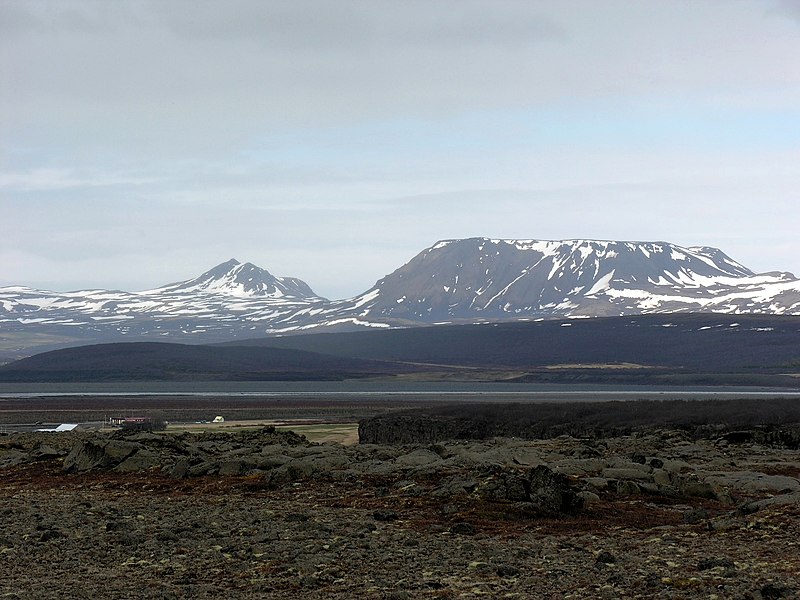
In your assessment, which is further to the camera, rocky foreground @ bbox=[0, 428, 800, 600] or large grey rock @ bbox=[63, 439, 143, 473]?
large grey rock @ bbox=[63, 439, 143, 473]

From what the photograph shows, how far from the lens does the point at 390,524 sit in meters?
21.3

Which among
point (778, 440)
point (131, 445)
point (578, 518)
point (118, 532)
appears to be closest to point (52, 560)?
point (118, 532)

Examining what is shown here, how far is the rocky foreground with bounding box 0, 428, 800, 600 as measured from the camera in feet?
52.3

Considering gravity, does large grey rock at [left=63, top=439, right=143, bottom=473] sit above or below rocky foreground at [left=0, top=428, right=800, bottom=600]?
above

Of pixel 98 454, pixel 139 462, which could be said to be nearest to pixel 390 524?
pixel 139 462

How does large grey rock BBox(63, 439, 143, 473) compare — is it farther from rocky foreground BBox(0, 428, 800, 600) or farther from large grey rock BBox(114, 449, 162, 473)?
large grey rock BBox(114, 449, 162, 473)

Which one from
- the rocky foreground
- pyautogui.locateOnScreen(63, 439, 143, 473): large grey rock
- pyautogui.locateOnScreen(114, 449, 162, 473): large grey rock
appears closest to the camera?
the rocky foreground

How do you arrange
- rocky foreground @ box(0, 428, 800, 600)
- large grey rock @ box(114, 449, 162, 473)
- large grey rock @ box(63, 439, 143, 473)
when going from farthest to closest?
large grey rock @ box(63, 439, 143, 473) → large grey rock @ box(114, 449, 162, 473) → rocky foreground @ box(0, 428, 800, 600)

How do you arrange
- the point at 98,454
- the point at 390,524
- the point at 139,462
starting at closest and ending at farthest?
the point at 390,524 < the point at 139,462 < the point at 98,454

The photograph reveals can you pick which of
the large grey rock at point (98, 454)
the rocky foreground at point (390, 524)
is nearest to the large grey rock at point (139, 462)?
the rocky foreground at point (390, 524)

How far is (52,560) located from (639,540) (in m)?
9.98

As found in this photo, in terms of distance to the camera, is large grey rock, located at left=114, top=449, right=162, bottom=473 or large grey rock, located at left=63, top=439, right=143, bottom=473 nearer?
large grey rock, located at left=114, top=449, right=162, bottom=473

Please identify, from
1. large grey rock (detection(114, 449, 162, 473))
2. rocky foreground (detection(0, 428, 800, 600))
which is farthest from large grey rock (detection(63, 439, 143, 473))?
large grey rock (detection(114, 449, 162, 473))

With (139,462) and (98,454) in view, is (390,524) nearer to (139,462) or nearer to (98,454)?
(139,462)
